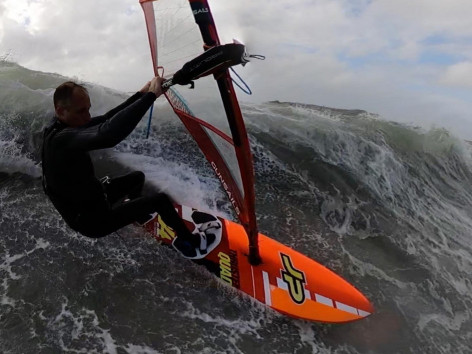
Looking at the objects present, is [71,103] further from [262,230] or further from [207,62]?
[262,230]

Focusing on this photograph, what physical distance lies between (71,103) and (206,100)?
1065mm

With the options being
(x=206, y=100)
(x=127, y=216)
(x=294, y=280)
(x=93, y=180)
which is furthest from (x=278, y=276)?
(x=93, y=180)

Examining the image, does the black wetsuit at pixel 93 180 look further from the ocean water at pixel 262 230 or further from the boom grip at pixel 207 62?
the ocean water at pixel 262 230

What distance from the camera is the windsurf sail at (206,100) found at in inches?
120

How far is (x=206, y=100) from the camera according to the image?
332 cm

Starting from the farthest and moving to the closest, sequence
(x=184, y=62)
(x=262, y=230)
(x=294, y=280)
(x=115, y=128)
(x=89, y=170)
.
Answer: (x=262, y=230), (x=294, y=280), (x=184, y=62), (x=89, y=170), (x=115, y=128)

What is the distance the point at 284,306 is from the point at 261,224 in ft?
4.73

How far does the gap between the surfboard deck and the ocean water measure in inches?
4.5

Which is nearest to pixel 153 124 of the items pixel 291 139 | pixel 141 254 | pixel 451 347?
pixel 291 139

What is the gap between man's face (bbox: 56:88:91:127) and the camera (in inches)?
103

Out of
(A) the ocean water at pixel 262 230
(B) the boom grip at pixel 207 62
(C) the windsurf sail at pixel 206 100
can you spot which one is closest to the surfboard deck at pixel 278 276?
(A) the ocean water at pixel 262 230

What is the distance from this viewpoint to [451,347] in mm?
3799

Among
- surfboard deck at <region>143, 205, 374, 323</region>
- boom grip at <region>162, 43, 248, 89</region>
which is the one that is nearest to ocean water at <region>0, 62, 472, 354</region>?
surfboard deck at <region>143, 205, 374, 323</region>

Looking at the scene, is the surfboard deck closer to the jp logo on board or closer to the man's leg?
the jp logo on board
